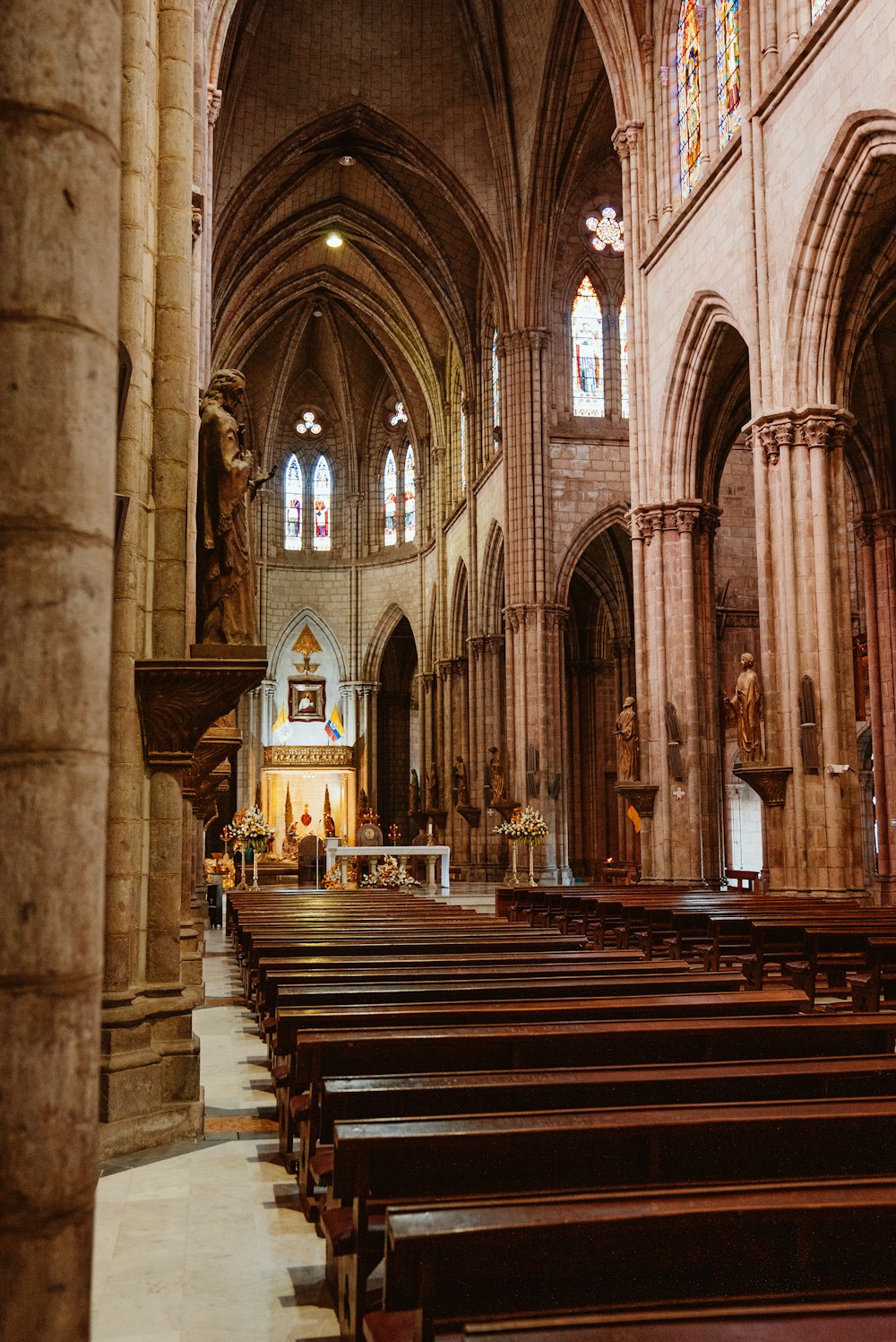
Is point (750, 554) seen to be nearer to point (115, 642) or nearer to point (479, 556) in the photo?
point (479, 556)

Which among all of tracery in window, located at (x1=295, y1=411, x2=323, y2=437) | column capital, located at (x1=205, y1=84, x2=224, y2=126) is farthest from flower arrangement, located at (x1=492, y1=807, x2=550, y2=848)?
tracery in window, located at (x1=295, y1=411, x2=323, y2=437)

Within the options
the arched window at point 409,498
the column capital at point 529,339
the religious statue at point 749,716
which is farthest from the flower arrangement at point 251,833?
the arched window at point 409,498

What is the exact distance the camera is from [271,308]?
1598 inches

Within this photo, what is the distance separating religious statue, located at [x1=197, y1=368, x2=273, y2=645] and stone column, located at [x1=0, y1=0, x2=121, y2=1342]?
4963mm

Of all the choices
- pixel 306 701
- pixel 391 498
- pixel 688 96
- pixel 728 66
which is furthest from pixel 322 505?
pixel 728 66

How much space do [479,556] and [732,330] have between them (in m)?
14.0

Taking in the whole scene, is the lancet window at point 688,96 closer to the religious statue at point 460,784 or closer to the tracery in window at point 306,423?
the religious statue at point 460,784

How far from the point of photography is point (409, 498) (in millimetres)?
43844

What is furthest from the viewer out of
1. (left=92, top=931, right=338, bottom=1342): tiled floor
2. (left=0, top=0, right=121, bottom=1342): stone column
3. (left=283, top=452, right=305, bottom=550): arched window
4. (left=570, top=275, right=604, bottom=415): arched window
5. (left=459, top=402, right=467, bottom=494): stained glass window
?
(left=283, top=452, right=305, bottom=550): arched window

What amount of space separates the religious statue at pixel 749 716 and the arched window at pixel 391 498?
2753cm

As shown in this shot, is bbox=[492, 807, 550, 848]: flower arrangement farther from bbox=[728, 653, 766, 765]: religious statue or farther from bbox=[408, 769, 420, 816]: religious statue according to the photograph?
bbox=[408, 769, 420, 816]: religious statue

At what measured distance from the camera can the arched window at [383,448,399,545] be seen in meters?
44.5

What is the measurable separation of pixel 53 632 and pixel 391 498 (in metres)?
42.9

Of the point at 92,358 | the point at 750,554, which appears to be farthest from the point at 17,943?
the point at 750,554
